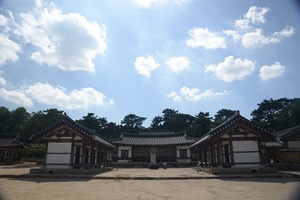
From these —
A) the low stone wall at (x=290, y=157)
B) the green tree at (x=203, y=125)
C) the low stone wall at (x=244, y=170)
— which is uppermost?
the green tree at (x=203, y=125)

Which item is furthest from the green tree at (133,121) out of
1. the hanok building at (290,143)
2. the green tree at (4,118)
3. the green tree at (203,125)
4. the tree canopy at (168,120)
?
the hanok building at (290,143)

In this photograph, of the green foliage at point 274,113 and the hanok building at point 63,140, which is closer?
the hanok building at point 63,140

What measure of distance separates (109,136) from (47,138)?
194 feet

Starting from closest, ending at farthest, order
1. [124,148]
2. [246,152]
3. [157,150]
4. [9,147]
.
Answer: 1. [246,152]
2. [9,147]
3. [157,150]
4. [124,148]

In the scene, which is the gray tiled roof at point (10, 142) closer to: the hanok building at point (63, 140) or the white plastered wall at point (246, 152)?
the hanok building at point (63, 140)

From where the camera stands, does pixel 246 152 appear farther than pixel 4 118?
No

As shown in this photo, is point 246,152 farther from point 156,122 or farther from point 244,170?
point 156,122

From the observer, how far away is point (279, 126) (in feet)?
199

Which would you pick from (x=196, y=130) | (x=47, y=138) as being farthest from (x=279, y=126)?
(x=47, y=138)

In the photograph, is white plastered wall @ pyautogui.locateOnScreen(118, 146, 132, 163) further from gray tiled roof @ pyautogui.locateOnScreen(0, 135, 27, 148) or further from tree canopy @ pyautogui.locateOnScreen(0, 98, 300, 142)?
tree canopy @ pyautogui.locateOnScreen(0, 98, 300, 142)

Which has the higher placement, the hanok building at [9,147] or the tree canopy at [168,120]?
the tree canopy at [168,120]

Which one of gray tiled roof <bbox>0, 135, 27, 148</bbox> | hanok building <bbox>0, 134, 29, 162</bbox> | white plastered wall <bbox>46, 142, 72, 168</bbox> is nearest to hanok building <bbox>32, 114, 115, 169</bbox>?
white plastered wall <bbox>46, 142, 72, 168</bbox>

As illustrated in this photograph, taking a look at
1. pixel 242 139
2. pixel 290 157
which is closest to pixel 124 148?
pixel 242 139

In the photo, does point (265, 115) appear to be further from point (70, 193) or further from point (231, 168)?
point (70, 193)
